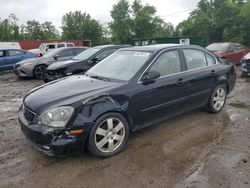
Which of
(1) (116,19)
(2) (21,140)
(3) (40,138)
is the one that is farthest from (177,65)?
(1) (116,19)

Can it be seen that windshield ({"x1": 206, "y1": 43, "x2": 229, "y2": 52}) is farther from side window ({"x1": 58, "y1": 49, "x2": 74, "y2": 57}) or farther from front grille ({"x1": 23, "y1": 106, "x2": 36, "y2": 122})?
front grille ({"x1": 23, "y1": 106, "x2": 36, "y2": 122})

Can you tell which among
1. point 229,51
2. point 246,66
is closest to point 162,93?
point 246,66

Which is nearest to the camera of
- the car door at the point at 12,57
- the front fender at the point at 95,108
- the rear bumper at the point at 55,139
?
the rear bumper at the point at 55,139

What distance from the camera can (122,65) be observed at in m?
4.62

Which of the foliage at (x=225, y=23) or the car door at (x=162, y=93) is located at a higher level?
the foliage at (x=225, y=23)

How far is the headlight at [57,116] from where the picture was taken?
3373 mm

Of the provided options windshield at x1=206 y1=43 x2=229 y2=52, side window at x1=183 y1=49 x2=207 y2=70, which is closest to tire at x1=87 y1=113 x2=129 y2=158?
side window at x1=183 y1=49 x2=207 y2=70

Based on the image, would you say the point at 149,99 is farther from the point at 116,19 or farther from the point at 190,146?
the point at 116,19

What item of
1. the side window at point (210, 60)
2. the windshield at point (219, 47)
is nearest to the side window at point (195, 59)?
the side window at point (210, 60)

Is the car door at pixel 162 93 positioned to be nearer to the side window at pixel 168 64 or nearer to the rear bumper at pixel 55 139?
the side window at pixel 168 64

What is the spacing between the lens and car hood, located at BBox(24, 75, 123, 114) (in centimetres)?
353

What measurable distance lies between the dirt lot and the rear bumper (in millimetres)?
292

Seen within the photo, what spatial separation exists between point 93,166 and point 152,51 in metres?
2.25

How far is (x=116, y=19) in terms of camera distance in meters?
37.9
